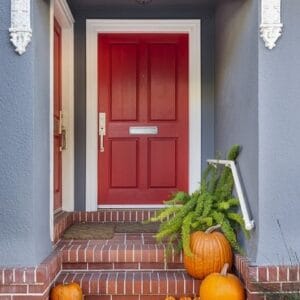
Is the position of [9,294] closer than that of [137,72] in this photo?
Yes

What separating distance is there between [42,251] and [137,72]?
2.22 meters

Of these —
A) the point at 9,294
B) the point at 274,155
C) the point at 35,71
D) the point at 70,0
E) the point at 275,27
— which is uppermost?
the point at 70,0

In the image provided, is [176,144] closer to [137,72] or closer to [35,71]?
[137,72]

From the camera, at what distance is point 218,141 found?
14.0 ft

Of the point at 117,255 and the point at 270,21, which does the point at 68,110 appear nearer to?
the point at 117,255

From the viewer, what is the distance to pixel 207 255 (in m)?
3.15

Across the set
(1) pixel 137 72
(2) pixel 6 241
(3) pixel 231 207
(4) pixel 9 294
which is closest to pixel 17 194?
(2) pixel 6 241

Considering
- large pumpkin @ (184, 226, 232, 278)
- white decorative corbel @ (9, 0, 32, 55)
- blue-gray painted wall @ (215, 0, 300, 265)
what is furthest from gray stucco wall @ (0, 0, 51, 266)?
blue-gray painted wall @ (215, 0, 300, 265)

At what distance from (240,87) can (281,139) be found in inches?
24.7

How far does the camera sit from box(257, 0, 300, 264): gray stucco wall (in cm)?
292

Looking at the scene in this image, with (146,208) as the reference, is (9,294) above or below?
below

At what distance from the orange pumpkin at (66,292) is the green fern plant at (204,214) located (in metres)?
0.68

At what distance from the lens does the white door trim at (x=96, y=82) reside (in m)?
4.46

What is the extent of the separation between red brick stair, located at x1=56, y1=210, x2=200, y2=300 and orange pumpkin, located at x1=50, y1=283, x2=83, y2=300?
13 centimetres
